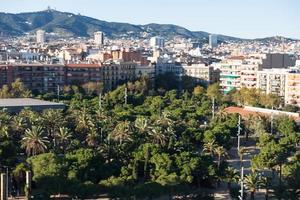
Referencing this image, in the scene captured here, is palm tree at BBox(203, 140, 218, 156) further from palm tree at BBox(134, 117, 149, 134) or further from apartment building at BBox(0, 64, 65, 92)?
apartment building at BBox(0, 64, 65, 92)

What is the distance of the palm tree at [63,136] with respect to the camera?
3922 centimetres

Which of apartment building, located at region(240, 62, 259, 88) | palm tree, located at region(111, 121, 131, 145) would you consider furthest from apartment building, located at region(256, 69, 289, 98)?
palm tree, located at region(111, 121, 131, 145)

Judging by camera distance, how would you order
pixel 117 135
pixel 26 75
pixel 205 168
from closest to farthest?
pixel 205 168 → pixel 117 135 → pixel 26 75

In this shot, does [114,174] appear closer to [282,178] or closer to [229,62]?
[282,178]

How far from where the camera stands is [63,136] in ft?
128

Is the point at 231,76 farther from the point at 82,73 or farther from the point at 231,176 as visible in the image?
the point at 231,176

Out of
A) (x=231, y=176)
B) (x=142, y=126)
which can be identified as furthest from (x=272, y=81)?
(x=231, y=176)

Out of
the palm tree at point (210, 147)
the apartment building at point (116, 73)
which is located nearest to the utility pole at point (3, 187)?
the palm tree at point (210, 147)

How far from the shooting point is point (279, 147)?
3806 cm

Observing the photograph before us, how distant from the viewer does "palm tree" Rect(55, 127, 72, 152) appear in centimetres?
3922

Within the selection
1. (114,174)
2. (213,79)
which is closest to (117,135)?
(114,174)

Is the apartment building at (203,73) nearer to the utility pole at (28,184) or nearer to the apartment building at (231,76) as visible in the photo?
the apartment building at (231,76)

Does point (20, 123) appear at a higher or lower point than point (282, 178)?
higher

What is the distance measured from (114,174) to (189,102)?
119ft
